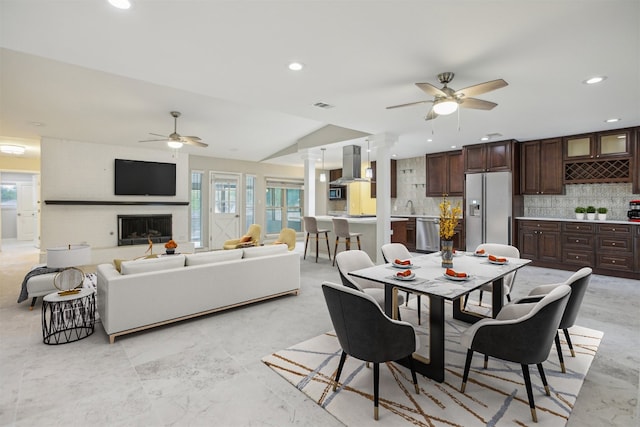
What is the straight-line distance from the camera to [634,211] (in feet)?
16.8

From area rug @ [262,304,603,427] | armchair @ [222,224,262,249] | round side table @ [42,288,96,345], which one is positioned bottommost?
area rug @ [262,304,603,427]

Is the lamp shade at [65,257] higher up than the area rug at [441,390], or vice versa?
the lamp shade at [65,257]

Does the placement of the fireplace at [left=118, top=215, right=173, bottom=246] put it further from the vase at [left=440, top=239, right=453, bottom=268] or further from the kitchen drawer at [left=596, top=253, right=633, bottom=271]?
the kitchen drawer at [left=596, top=253, right=633, bottom=271]

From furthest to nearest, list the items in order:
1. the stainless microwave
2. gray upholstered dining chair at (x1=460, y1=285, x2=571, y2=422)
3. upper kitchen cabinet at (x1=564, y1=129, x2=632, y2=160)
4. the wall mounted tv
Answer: the stainless microwave → the wall mounted tv → upper kitchen cabinet at (x1=564, y1=129, x2=632, y2=160) → gray upholstered dining chair at (x1=460, y1=285, x2=571, y2=422)

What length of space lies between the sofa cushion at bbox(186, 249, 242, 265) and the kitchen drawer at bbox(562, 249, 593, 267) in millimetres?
5664

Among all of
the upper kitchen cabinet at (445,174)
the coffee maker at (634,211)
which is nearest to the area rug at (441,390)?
the coffee maker at (634,211)

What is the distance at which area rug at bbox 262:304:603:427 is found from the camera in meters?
1.86

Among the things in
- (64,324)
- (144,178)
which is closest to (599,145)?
(64,324)

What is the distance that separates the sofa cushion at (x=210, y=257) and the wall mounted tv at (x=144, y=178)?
482 cm

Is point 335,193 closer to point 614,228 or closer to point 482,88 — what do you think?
point 614,228

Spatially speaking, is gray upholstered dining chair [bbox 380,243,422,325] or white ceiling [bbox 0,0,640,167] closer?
white ceiling [bbox 0,0,640,167]

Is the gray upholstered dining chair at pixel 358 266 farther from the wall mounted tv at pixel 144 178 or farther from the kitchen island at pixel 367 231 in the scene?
the wall mounted tv at pixel 144 178

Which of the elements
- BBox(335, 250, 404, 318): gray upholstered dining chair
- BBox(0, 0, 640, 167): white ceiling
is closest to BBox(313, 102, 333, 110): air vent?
BBox(0, 0, 640, 167): white ceiling

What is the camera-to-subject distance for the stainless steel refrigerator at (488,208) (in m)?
6.19
